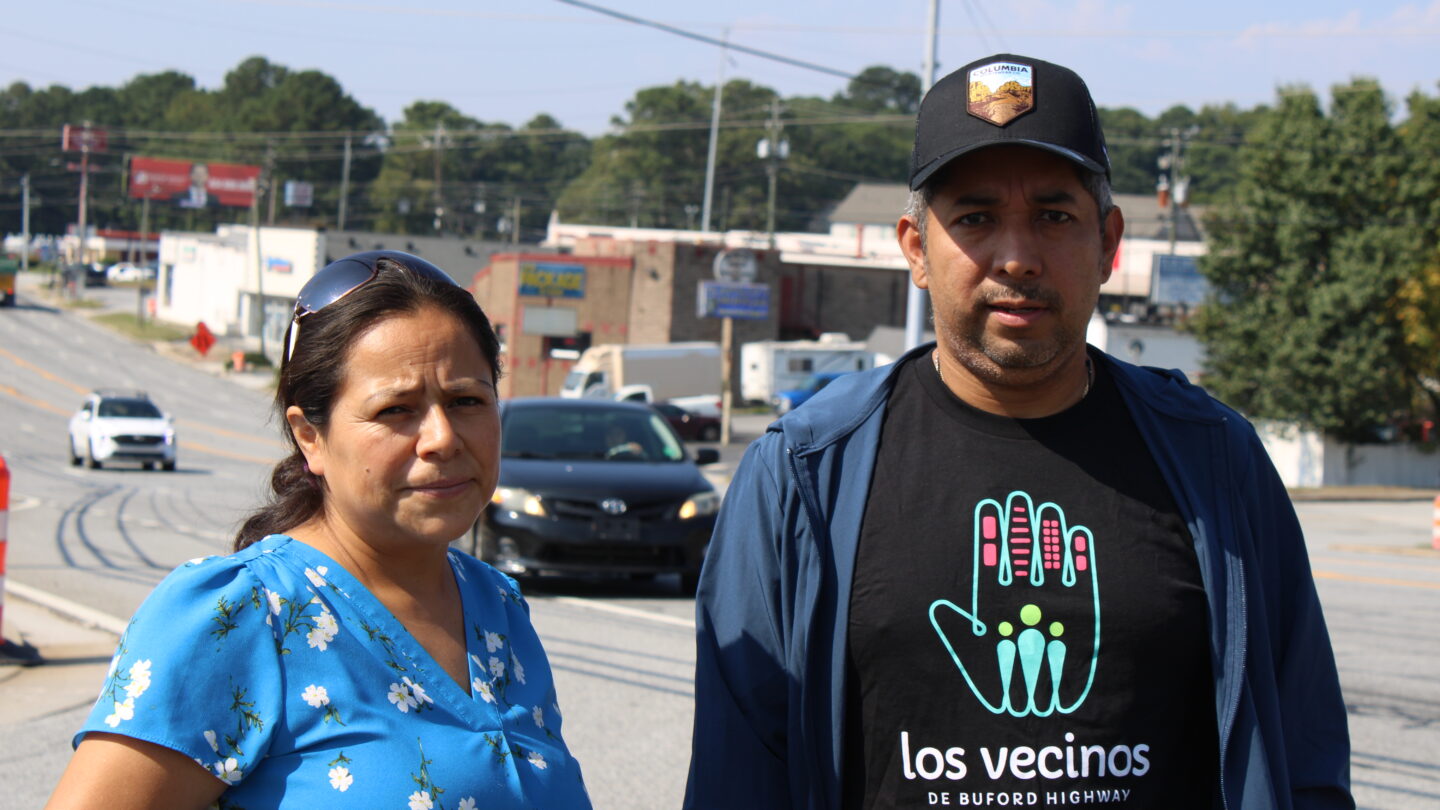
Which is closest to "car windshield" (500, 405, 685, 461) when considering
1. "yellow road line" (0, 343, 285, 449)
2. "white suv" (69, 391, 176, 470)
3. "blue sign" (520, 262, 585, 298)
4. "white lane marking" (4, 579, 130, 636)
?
"white lane marking" (4, 579, 130, 636)

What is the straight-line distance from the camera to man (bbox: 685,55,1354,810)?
8.00 ft

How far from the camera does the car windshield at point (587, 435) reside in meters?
12.7

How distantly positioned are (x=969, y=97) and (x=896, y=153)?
15456 centimetres

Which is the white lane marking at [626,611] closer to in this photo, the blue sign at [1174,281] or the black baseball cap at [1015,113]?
the black baseball cap at [1015,113]

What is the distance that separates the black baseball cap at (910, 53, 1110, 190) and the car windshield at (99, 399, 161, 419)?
31977 millimetres

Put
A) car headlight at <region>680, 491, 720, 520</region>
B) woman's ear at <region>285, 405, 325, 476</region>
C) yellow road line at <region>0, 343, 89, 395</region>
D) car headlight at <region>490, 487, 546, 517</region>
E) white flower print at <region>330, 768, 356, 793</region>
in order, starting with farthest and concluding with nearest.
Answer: yellow road line at <region>0, 343, 89, 395</region> < car headlight at <region>680, 491, 720, 520</region> < car headlight at <region>490, 487, 546, 517</region> < woman's ear at <region>285, 405, 325, 476</region> < white flower print at <region>330, 768, 356, 793</region>

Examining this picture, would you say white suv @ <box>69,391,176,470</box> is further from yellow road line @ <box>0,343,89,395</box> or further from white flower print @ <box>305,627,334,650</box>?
white flower print @ <box>305,627,334,650</box>

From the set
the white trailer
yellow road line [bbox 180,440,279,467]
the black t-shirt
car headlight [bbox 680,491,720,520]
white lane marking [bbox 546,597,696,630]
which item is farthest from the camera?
the white trailer

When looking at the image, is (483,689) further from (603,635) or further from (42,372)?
(42,372)

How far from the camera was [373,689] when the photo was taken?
A: 2309 mm

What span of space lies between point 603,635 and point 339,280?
7651mm

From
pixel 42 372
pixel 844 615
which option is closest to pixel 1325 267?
pixel 844 615

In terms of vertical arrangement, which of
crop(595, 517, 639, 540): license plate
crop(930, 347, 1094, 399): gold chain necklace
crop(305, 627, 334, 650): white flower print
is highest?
crop(930, 347, 1094, 399): gold chain necklace

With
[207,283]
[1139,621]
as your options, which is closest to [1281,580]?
[1139,621]
